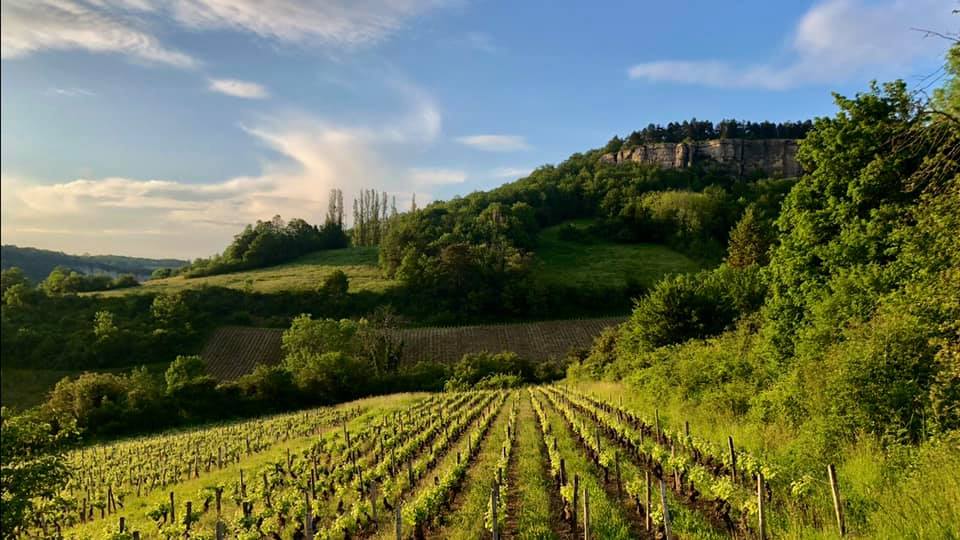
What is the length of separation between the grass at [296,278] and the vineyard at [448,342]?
48.7ft

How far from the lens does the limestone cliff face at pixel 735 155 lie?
154375 mm

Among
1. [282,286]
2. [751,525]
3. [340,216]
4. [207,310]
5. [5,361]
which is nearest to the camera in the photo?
[751,525]

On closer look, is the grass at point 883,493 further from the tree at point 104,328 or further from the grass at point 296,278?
the grass at point 296,278

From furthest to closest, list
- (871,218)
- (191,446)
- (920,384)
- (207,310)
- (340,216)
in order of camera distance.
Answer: (340,216), (207,310), (191,446), (871,218), (920,384)

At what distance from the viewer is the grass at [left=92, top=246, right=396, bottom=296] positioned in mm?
80562

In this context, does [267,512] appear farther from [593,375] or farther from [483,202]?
[483,202]

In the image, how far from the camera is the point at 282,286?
81750mm

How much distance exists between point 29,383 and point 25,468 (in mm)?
57902

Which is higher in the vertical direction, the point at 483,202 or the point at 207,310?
the point at 483,202

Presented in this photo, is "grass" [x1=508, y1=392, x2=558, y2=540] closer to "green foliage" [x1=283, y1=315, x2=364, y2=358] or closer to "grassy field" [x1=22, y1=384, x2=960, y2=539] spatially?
"grassy field" [x1=22, y1=384, x2=960, y2=539]

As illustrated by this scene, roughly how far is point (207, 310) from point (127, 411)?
34715 mm

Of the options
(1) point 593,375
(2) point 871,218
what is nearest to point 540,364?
(1) point 593,375

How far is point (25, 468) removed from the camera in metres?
8.40

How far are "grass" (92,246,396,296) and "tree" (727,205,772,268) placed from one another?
5082 cm
